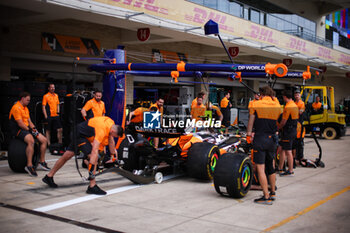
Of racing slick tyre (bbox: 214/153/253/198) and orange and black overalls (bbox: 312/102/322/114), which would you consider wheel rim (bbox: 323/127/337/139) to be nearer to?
orange and black overalls (bbox: 312/102/322/114)

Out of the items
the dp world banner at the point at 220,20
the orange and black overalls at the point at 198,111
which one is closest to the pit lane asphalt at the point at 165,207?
the orange and black overalls at the point at 198,111

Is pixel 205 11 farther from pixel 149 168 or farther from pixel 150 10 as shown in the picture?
pixel 149 168

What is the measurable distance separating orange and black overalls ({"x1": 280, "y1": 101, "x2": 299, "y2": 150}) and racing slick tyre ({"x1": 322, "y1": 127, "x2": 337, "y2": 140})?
10.6 m

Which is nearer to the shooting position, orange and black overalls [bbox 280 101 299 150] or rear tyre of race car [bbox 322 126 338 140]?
orange and black overalls [bbox 280 101 299 150]

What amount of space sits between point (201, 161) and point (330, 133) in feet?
42.4

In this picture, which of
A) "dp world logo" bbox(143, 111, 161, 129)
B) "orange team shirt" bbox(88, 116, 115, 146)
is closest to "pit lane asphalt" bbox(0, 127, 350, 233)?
"orange team shirt" bbox(88, 116, 115, 146)

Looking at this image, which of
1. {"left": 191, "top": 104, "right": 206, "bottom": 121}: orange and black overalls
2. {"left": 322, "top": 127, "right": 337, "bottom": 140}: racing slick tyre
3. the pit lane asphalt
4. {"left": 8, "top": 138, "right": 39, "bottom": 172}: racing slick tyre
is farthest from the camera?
{"left": 322, "top": 127, "right": 337, "bottom": 140}: racing slick tyre

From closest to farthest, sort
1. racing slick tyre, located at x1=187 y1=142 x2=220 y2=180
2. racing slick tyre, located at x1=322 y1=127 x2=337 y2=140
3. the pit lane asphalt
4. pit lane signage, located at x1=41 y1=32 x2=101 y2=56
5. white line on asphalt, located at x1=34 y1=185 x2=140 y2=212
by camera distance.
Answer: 1. the pit lane asphalt
2. white line on asphalt, located at x1=34 y1=185 x2=140 y2=212
3. racing slick tyre, located at x1=187 y1=142 x2=220 y2=180
4. pit lane signage, located at x1=41 y1=32 x2=101 y2=56
5. racing slick tyre, located at x1=322 y1=127 x2=337 y2=140

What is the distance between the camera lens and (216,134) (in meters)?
9.81

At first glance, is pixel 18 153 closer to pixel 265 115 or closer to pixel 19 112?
pixel 19 112

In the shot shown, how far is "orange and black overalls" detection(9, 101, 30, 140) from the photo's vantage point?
27.7 ft

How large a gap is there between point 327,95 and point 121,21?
10.3 meters

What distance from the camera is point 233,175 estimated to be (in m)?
6.61

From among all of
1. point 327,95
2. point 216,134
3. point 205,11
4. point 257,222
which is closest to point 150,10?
point 205,11
